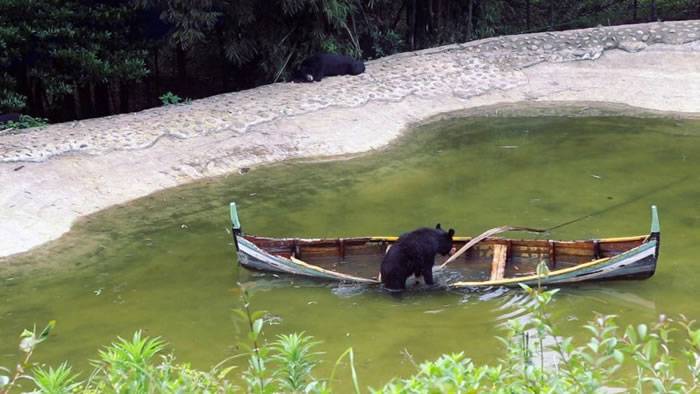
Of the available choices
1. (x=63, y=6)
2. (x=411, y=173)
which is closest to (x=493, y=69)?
(x=411, y=173)

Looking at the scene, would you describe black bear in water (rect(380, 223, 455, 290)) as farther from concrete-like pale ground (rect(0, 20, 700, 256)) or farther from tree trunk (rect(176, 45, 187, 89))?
tree trunk (rect(176, 45, 187, 89))

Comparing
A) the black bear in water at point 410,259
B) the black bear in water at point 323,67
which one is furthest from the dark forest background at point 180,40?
the black bear in water at point 410,259

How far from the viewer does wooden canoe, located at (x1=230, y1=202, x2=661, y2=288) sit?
8.41 m

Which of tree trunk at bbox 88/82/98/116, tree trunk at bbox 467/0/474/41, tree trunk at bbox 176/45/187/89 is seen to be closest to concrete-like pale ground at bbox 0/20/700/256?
tree trunk at bbox 467/0/474/41

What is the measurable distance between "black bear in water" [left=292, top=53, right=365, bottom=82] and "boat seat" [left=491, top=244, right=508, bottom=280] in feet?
25.3

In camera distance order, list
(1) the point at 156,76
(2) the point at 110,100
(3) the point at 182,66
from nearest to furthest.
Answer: (2) the point at 110,100
(1) the point at 156,76
(3) the point at 182,66

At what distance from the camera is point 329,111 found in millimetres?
14953

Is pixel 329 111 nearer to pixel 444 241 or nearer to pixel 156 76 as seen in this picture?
pixel 156 76

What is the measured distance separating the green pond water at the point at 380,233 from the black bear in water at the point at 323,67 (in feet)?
6.96

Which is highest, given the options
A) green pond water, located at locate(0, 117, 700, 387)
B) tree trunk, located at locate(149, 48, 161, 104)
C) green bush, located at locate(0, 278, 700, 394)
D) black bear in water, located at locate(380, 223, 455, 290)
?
green bush, located at locate(0, 278, 700, 394)

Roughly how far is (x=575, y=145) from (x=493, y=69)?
3.74 meters

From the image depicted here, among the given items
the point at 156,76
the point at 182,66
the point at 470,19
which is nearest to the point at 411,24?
the point at 470,19

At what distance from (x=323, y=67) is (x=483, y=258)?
7666mm

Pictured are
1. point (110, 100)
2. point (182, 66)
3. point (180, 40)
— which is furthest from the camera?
point (182, 66)
